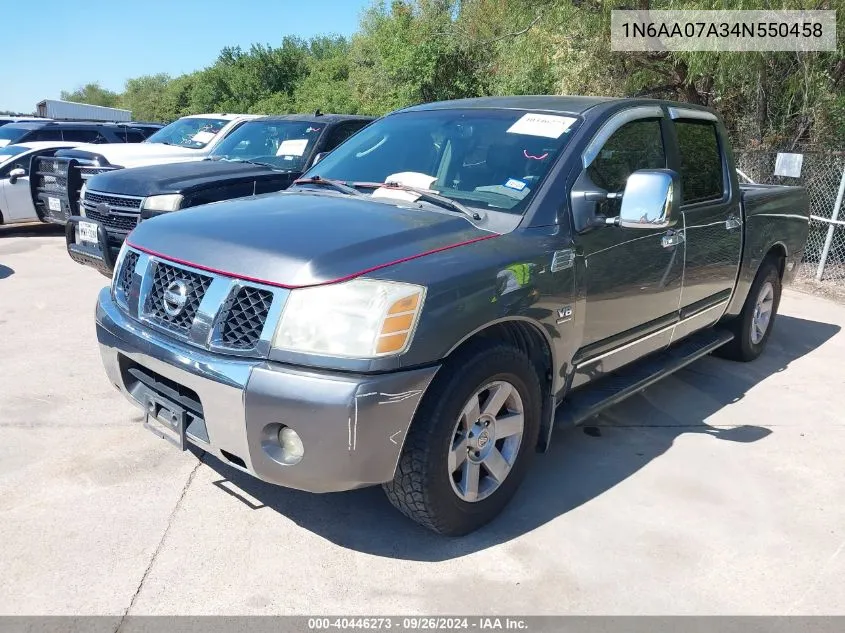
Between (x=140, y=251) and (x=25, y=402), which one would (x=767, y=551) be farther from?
(x=25, y=402)

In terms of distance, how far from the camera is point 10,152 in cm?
1124

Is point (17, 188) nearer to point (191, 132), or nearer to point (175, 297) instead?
point (191, 132)

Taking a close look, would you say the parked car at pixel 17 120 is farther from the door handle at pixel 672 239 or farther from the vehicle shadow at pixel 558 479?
the door handle at pixel 672 239

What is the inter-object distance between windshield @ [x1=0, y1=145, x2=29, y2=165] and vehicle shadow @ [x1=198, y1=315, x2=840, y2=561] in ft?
29.5

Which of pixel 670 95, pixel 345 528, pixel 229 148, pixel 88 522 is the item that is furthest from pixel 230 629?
pixel 670 95

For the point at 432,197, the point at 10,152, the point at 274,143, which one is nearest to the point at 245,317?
the point at 432,197

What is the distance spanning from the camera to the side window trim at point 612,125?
353 centimetres

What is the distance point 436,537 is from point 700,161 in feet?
9.89

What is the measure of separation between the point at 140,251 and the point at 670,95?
10.6 meters

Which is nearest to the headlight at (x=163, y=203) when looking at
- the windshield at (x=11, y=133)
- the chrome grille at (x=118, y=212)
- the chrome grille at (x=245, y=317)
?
Answer: the chrome grille at (x=118, y=212)

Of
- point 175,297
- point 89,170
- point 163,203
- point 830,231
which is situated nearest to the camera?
point 175,297

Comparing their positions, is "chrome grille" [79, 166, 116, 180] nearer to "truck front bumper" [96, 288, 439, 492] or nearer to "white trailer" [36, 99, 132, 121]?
"truck front bumper" [96, 288, 439, 492]

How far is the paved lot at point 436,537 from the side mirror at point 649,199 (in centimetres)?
141

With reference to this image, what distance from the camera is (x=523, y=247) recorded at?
10.2 feet
